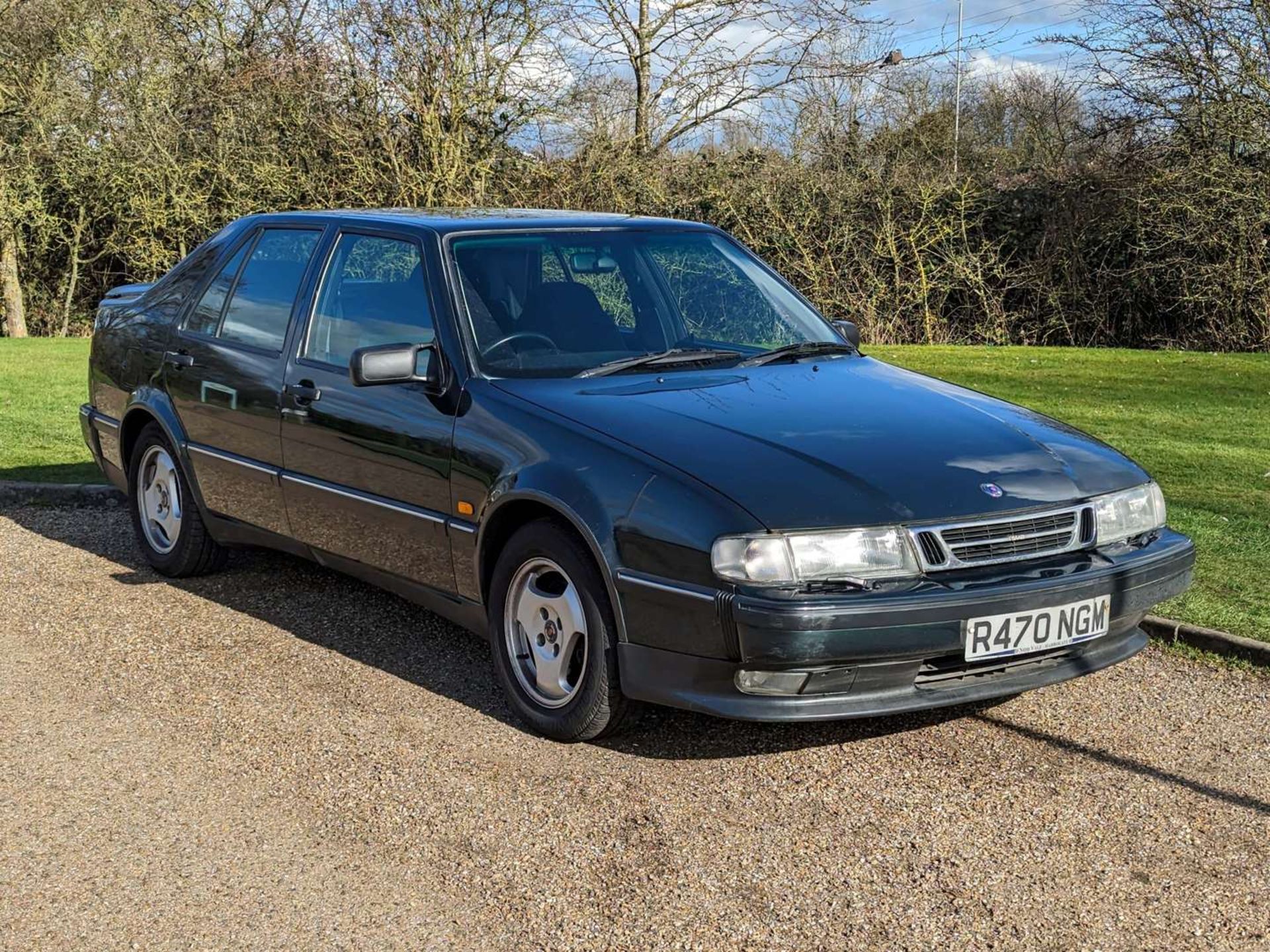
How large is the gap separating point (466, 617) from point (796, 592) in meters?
1.51

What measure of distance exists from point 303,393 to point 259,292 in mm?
837

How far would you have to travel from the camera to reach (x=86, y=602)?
21.2ft

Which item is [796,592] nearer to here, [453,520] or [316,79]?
[453,520]

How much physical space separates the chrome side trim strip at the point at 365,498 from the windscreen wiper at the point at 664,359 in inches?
28.4

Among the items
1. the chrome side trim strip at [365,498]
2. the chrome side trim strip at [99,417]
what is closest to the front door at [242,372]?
the chrome side trim strip at [365,498]

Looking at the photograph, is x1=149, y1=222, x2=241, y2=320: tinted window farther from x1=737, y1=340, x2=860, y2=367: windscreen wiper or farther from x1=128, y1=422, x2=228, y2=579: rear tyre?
x1=737, y1=340, x2=860, y2=367: windscreen wiper

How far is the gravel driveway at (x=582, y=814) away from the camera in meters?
3.46

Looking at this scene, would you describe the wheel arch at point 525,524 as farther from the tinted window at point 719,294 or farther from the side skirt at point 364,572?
the tinted window at point 719,294

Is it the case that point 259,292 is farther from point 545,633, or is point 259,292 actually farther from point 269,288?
point 545,633

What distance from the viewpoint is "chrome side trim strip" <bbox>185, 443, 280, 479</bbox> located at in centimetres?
599

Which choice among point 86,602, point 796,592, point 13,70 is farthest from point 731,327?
point 13,70

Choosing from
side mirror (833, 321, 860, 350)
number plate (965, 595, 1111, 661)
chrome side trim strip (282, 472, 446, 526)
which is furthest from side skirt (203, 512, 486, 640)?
side mirror (833, 321, 860, 350)

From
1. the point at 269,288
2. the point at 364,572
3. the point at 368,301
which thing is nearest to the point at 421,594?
the point at 364,572

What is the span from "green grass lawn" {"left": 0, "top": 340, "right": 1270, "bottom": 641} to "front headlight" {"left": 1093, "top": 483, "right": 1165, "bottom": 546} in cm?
109
